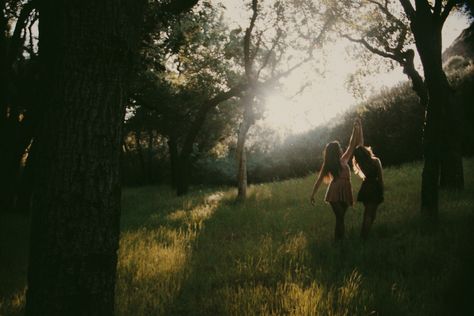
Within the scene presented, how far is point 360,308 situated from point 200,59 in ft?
63.6

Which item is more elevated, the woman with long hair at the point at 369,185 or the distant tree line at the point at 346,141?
the distant tree line at the point at 346,141

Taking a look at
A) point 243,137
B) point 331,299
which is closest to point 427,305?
point 331,299

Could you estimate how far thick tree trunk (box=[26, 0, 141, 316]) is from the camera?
2689mm

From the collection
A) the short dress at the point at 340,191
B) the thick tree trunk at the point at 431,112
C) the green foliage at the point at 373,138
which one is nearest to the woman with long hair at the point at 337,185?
the short dress at the point at 340,191

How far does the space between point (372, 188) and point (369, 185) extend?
9cm

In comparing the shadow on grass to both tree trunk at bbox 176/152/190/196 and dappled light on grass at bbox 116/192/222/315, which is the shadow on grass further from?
tree trunk at bbox 176/152/190/196

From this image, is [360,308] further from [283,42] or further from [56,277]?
[283,42]

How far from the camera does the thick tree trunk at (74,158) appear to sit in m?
2.69

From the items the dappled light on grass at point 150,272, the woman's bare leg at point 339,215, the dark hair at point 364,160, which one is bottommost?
the dappled light on grass at point 150,272

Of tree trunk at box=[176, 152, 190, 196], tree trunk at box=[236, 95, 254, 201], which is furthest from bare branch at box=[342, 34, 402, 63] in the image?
tree trunk at box=[176, 152, 190, 196]

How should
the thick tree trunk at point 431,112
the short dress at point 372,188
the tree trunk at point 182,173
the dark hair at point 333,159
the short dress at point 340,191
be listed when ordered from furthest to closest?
1. the tree trunk at point 182,173
2. the thick tree trunk at point 431,112
3. the dark hair at point 333,159
4. the short dress at point 340,191
5. the short dress at point 372,188

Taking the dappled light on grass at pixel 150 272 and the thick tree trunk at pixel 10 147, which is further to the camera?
the thick tree trunk at pixel 10 147

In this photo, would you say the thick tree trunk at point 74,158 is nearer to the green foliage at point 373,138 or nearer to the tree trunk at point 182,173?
the green foliage at point 373,138

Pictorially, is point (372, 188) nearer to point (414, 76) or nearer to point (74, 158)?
point (74, 158)
